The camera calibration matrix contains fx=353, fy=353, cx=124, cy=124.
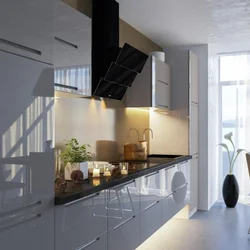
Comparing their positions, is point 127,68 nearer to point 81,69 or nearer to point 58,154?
point 81,69

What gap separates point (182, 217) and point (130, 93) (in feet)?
6.56

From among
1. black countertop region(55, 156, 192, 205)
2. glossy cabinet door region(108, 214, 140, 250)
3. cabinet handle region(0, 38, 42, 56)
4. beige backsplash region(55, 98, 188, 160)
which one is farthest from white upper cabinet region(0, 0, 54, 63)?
glossy cabinet door region(108, 214, 140, 250)

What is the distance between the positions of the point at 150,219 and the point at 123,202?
2.40ft

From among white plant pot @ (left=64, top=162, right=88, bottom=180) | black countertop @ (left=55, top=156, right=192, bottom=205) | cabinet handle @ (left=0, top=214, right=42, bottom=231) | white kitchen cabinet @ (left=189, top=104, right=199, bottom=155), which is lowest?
cabinet handle @ (left=0, top=214, right=42, bottom=231)

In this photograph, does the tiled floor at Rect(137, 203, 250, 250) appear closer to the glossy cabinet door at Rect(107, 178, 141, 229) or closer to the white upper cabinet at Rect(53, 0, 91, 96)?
the glossy cabinet door at Rect(107, 178, 141, 229)

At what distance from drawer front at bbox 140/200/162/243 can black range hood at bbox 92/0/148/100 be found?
4.07 feet

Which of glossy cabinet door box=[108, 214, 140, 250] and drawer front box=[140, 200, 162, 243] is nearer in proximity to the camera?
glossy cabinet door box=[108, 214, 140, 250]

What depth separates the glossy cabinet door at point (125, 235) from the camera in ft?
9.34

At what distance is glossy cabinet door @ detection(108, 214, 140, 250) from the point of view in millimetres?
2846

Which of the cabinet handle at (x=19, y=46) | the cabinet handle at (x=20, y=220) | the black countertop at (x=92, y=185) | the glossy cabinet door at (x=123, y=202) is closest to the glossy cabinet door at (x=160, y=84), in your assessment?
the black countertop at (x=92, y=185)

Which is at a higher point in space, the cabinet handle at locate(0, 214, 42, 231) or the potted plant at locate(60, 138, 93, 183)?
the potted plant at locate(60, 138, 93, 183)

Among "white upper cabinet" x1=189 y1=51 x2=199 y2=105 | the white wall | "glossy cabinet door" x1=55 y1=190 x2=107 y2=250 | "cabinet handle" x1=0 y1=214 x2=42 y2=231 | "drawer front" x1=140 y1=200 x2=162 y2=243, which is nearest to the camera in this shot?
"cabinet handle" x1=0 y1=214 x2=42 y2=231

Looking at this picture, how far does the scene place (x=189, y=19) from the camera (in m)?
4.26

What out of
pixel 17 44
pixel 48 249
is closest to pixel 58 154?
pixel 48 249
